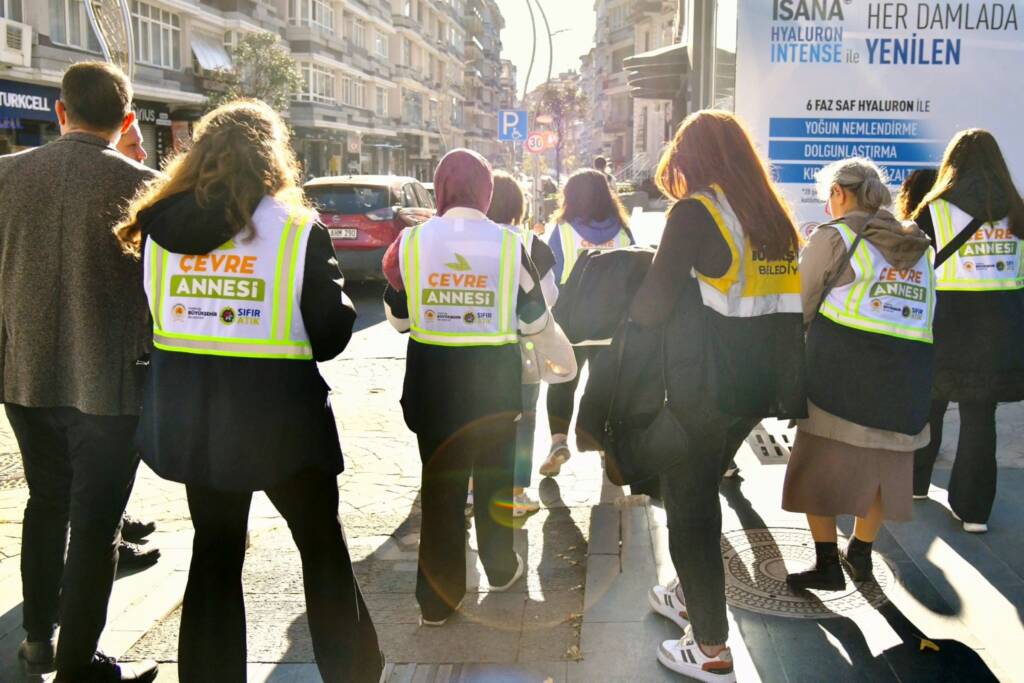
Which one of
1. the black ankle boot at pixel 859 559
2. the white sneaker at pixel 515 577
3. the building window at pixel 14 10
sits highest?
the building window at pixel 14 10

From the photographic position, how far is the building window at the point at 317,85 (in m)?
50.2

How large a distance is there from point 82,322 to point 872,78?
6376 millimetres

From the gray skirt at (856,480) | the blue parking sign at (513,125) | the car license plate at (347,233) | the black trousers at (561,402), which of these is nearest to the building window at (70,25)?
the blue parking sign at (513,125)

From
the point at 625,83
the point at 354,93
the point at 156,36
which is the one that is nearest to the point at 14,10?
the point at 156,36

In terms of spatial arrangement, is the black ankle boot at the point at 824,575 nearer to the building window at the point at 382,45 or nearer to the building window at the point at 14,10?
the building window at the point at 14,10

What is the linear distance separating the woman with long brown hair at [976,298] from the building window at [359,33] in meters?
58.2

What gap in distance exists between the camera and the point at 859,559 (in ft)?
13.9

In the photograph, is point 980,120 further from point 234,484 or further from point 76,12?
point 76,12

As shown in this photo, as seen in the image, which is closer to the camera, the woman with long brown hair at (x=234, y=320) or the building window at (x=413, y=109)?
the woman with long brown hair at (x=234, y=320)

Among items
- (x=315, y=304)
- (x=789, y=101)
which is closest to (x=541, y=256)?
(x=315, y=304)

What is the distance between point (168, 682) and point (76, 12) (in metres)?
29.3

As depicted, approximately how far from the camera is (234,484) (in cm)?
291

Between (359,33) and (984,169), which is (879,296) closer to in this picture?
(984,169)

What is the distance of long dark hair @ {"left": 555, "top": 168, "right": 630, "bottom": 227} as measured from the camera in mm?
5750
